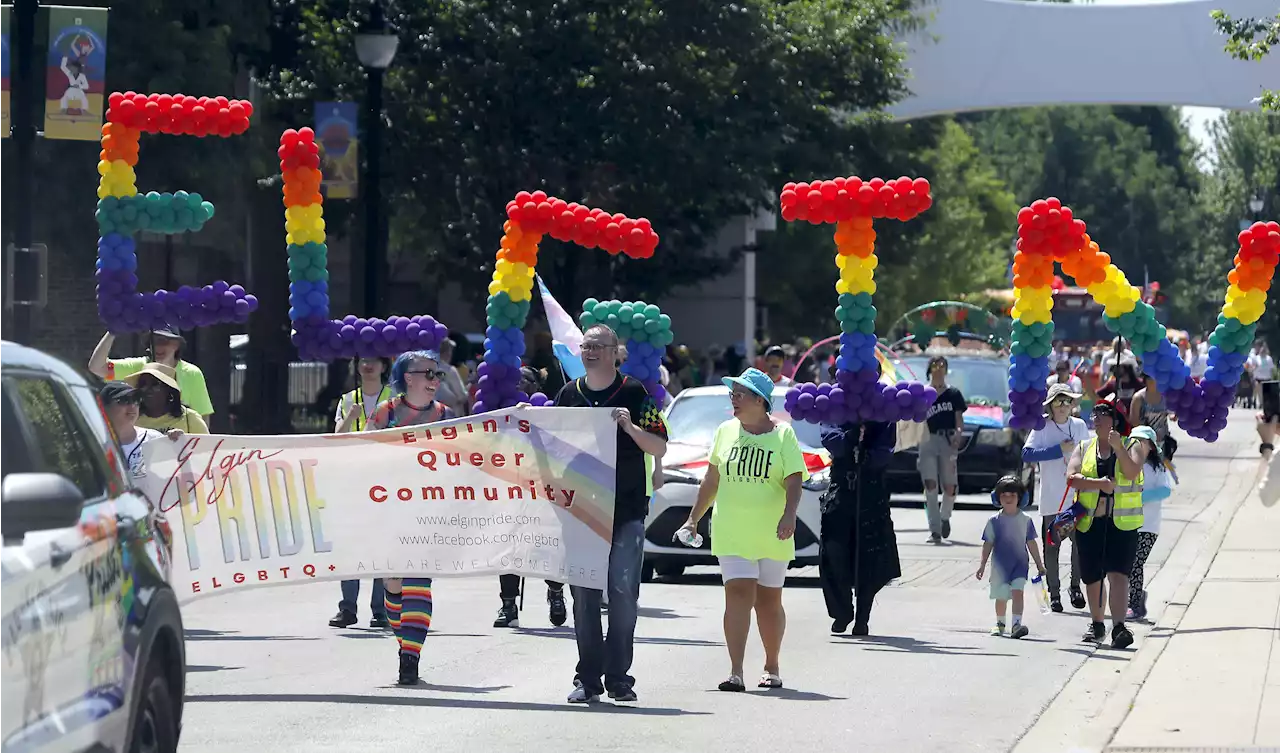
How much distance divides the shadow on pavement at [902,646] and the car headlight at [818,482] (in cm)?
202

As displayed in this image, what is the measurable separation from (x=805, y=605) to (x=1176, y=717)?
5.65m

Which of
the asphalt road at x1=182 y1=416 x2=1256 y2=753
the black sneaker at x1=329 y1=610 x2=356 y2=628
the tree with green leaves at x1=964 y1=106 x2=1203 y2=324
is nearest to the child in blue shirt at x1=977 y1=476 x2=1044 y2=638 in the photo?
the asphalt road at x1=182 y1=416 x2=1256 y2=753

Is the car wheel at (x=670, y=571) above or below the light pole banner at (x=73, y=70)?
below

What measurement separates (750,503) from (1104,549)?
330 cm

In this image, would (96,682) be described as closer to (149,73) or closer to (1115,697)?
(1115,697)

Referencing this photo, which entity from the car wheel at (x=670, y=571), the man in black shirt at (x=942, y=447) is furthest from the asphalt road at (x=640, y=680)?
the man in black shirt at (x=942, y=447)

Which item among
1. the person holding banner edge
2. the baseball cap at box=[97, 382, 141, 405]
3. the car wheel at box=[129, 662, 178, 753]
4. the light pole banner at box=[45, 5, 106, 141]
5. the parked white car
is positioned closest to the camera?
the car wheel at box=[129, 662, 178, 753]

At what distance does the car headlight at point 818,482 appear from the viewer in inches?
625

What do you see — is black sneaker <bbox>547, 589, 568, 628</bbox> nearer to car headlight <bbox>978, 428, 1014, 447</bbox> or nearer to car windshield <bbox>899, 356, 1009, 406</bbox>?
car headlight <bbox>978, 428, 1014, 447</bbox>

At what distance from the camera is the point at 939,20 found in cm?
4722

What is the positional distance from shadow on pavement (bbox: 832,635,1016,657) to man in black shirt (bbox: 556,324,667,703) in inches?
111

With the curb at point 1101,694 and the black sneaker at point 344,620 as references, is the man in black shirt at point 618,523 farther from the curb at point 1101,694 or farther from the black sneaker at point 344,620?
the black sneaker at point 344,620

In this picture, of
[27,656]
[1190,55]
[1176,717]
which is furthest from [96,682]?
[1190,55]

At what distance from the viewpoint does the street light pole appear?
1756 centimetres
